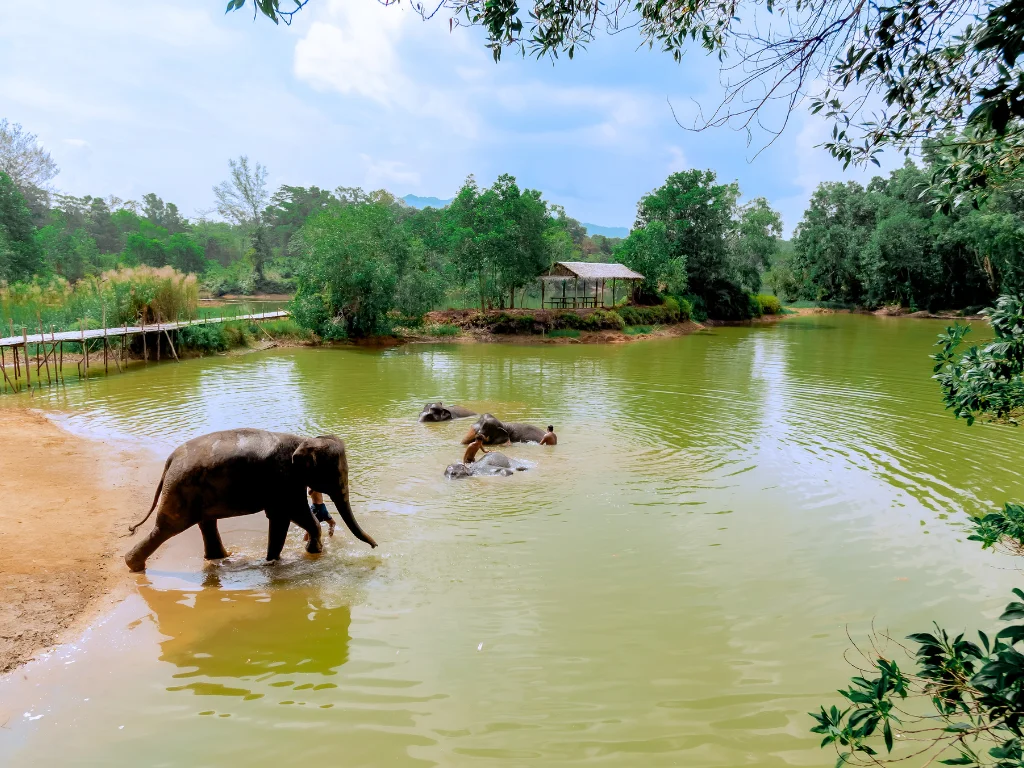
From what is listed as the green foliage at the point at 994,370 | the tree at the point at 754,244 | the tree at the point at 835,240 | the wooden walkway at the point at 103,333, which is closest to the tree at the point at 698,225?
the tree at the point at 754,244

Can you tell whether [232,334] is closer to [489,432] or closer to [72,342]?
[72,342]

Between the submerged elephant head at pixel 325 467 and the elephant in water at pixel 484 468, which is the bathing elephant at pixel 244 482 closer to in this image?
the submerged elephant head at pixel 325 467

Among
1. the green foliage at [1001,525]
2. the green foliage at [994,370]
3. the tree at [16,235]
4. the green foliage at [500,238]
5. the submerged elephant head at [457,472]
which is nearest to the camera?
the green foliage at [1001,525]

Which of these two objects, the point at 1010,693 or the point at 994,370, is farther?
the point at 994,370

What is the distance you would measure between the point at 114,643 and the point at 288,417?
343 inches

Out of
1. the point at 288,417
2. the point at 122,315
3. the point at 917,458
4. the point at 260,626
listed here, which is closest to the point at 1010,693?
the point at 260,626

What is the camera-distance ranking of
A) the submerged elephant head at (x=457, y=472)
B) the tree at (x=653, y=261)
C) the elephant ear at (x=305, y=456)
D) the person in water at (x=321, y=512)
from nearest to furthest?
the elephant ear at (x=305, y=456)
the person in water at (x=321, y=512)
the submerged elephant head at (x=457, y=472)
the tree at (x=653, y=261)

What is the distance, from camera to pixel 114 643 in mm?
5180

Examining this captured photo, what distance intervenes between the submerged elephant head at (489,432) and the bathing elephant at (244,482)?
200 inches

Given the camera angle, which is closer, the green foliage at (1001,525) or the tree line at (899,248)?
the green foliage at (1001,525)

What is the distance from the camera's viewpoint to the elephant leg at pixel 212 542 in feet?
21.3

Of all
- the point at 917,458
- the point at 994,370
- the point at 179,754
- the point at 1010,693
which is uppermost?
the point at 994,370

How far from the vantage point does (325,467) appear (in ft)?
21.0

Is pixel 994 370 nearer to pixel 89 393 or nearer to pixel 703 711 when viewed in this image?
pixel 703 711
